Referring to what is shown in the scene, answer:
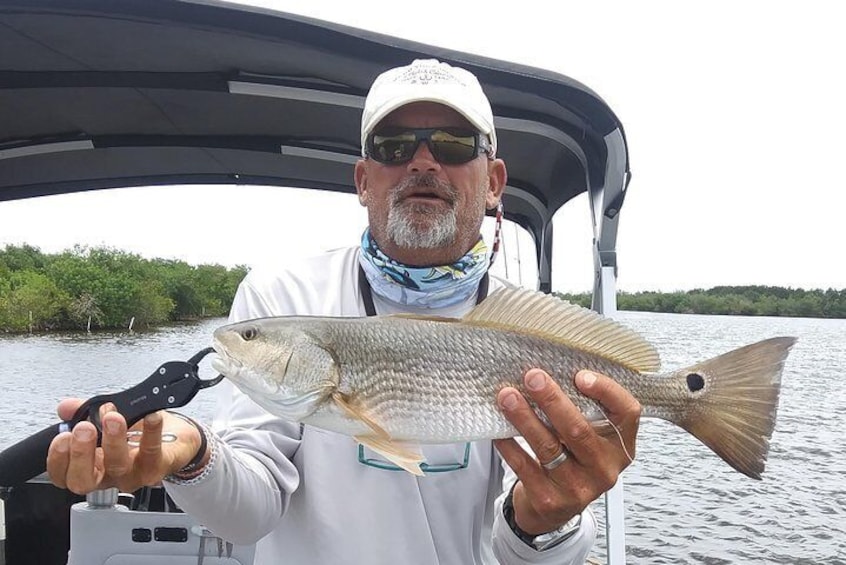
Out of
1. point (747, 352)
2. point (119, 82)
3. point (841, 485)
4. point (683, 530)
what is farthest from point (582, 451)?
point (841, 485)

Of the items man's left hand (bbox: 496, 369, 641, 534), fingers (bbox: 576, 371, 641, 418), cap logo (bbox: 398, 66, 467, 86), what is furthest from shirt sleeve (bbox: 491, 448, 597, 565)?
cap logo (bbox: 398, 66, 467, 86)

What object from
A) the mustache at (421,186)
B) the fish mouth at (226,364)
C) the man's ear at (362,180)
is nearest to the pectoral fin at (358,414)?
the fish mouth at (226,364)

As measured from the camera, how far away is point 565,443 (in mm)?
2008

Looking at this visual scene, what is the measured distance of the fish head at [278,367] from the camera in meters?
2.01

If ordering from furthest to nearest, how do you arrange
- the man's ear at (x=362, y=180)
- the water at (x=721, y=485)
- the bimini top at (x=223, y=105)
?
the water at (x=721, y=485) < the bimini top at (x=223, y=105) < the man's ear at (x=362, y=180)

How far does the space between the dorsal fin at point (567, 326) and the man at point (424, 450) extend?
0.18m

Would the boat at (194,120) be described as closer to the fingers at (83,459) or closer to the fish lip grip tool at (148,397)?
the fish lip grip tool at (148,397)

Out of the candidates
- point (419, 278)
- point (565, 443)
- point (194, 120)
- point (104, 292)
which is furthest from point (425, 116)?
point (104, 292)

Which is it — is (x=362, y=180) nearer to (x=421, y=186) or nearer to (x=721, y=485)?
(x=421, y=186)

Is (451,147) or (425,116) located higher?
(425,116)

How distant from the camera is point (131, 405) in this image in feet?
5.93

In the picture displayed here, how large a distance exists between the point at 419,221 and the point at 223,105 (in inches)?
97.1

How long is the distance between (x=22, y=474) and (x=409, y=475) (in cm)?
151

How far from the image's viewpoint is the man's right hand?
1.72m
